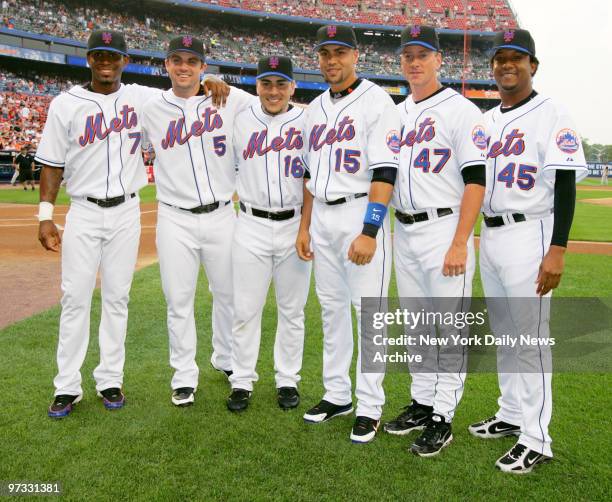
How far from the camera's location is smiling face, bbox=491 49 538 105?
9.16ft

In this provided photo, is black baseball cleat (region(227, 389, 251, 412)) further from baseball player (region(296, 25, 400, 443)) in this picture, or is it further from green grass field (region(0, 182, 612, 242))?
green grass field (region(0, 182, 612, 242))

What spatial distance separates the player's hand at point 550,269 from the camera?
259 centimetres

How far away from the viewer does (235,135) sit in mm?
3430

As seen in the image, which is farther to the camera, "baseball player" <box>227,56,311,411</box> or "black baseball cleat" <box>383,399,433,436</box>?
"baseball player" <box>227,56,311,411</box>

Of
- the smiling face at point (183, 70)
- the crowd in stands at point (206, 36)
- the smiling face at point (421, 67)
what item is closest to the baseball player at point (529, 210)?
the smiling face at point (421, 67)

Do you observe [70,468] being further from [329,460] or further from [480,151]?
[480,151]

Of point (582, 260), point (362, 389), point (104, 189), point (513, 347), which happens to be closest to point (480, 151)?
point (513, 347)

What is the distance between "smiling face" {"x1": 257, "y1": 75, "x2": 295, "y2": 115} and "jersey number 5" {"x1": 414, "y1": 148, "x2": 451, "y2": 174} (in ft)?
3.01

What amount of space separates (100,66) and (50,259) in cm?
542

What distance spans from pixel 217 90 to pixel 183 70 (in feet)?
0.77

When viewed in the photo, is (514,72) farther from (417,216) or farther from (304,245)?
(304,245)

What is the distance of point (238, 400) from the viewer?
336 cm

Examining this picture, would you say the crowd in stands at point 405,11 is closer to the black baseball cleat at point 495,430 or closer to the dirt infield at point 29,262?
the dirt infield at point 29,262

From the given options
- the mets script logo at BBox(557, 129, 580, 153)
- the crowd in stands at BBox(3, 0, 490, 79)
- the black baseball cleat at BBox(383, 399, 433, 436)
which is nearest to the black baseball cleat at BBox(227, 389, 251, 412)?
the black baseball cleat at BBox(383, 399, 433, 436)
